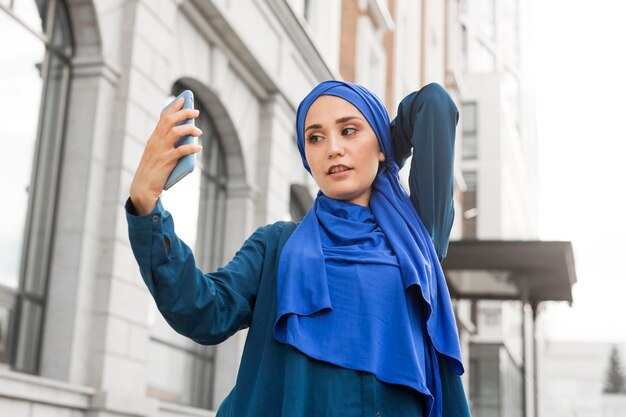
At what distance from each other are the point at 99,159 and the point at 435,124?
5.93 metres

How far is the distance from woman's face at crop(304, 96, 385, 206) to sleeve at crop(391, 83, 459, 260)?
0.38 feet

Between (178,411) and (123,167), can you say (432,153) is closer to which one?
(123,167)

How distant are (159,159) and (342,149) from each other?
0.61m

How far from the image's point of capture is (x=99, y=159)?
8.12 metres

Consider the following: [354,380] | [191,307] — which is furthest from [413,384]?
[191,307]

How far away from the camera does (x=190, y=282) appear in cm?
224

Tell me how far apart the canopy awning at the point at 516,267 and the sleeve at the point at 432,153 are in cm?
1104

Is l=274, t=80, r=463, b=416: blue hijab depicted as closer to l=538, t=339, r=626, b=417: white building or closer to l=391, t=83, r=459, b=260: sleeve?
l=391, t=83, r=459, b=260: sleeve

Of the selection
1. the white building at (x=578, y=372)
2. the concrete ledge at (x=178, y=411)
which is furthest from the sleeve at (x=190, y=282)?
the white building at (x=578, y=372)

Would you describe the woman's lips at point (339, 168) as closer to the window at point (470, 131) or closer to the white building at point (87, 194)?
the white building at point (87, 194)

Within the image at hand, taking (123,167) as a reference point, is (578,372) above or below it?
above

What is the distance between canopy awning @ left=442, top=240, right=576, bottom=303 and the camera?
13672 millimetres

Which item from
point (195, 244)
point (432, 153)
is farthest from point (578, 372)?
point (432, 153)

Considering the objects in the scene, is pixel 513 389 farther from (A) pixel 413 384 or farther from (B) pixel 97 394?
(A) pixel 413 384
